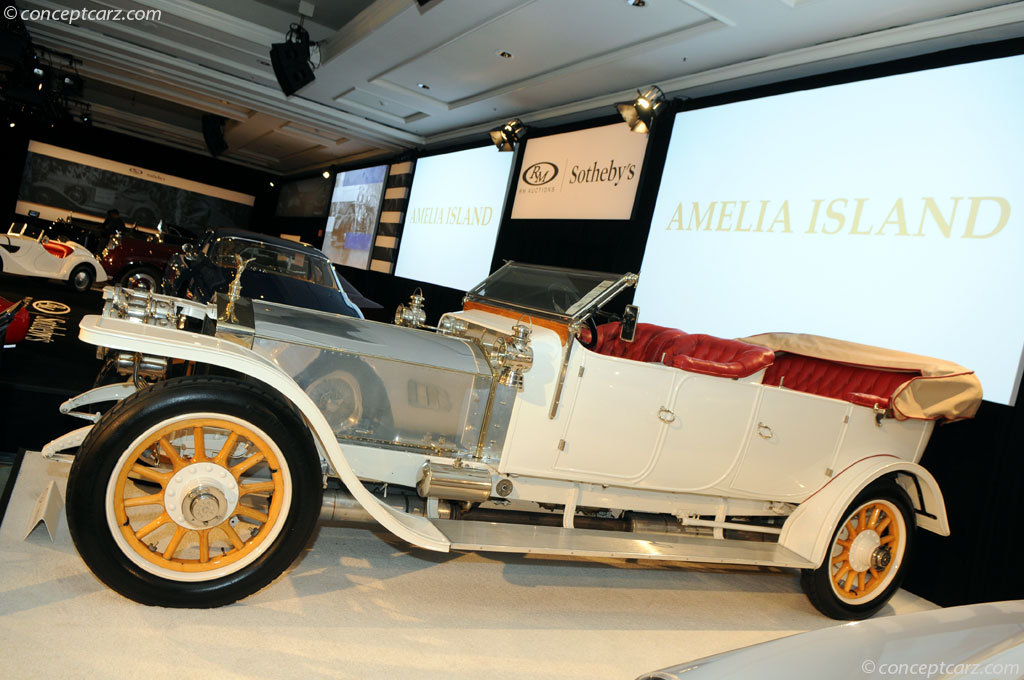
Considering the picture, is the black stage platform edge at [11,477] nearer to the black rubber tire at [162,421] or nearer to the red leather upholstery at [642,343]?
the black rubber tire at [162,421]

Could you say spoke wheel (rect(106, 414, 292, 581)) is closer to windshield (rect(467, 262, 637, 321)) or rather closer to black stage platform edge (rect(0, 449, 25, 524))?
black stage platform edge (rect(0, 449, 25, 524))

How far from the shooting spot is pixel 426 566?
2.83 m

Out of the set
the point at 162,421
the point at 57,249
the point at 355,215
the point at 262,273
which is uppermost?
the point at 355,215

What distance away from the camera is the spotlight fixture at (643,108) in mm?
6469

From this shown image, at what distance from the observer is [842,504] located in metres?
3.09

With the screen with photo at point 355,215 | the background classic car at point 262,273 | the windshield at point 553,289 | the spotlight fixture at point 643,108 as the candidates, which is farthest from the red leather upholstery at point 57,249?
the windshield at point 553,289

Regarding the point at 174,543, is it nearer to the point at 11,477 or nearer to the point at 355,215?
the point at 11,477

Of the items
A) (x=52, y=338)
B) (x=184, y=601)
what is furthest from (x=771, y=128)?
(x=52, y=338)

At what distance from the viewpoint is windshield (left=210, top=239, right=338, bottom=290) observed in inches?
244

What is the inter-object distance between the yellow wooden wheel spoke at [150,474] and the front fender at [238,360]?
35cm

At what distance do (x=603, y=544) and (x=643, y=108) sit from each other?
5.02 meters

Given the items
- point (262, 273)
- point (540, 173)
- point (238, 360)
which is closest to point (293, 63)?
point (540, 173)

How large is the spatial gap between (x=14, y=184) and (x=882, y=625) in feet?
71.6

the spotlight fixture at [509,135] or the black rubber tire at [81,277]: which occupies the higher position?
the spotlight fixture at [509,135]
